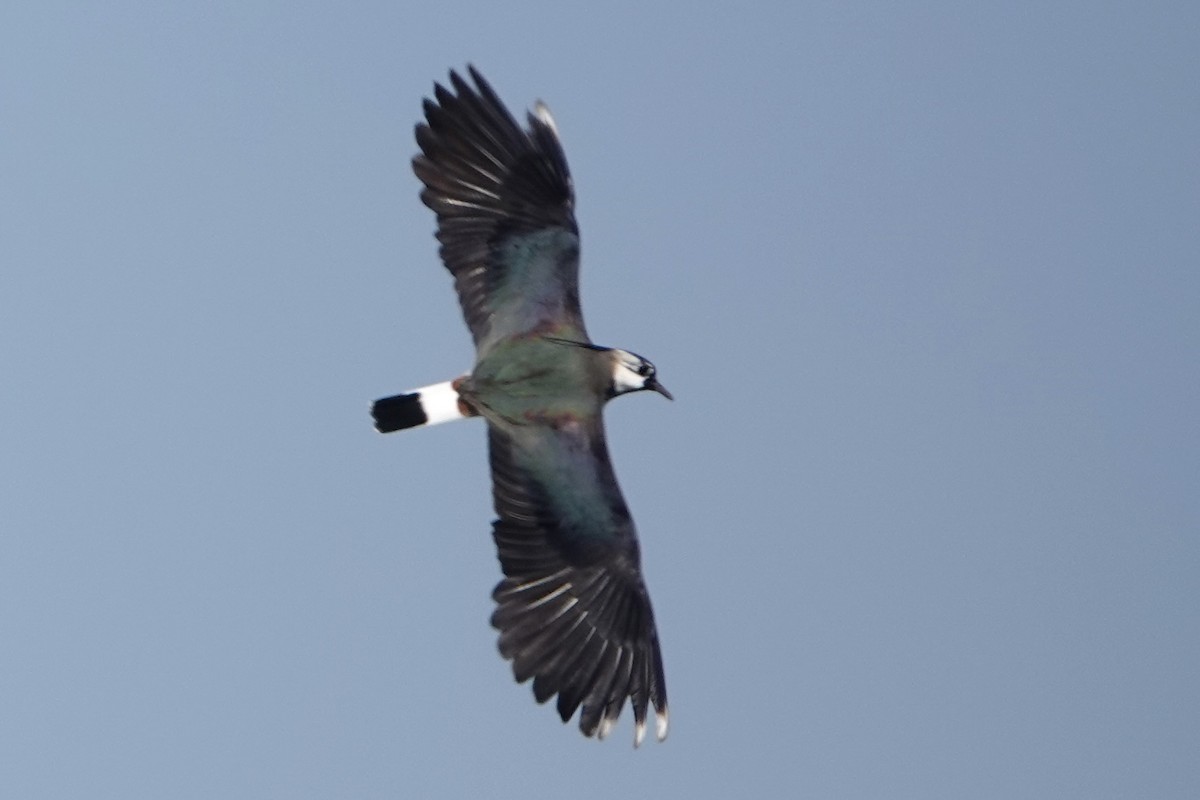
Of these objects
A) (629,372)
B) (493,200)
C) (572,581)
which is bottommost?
(572,581)

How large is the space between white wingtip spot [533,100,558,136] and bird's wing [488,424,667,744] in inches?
106

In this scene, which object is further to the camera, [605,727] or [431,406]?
[431,406]

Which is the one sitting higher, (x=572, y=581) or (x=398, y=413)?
(x=398, y=413)

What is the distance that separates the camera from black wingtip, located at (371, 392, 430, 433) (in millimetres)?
18484

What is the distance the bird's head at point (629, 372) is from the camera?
18609mm

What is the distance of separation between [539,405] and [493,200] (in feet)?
6.35

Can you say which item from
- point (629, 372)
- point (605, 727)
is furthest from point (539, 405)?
point (605, 727)

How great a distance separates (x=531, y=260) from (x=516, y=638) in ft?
10.7

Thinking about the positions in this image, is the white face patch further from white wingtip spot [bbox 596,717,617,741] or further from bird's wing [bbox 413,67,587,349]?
white wingtip spot [bbox 596,717,617,741]

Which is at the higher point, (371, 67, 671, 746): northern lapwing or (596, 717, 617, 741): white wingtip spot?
(371, 67, 671, 746): northern lapwing

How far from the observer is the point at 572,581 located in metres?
18.1

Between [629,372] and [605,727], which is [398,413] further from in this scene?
[605,727]

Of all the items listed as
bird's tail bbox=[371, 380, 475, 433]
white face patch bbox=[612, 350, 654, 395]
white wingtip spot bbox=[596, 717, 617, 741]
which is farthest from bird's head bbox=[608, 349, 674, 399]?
white wingtip spot bbox=[596, 717, 617, 741]

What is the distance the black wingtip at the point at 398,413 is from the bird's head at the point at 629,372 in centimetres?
160
